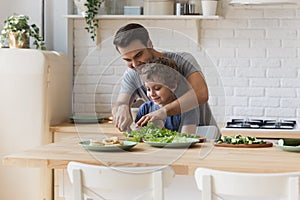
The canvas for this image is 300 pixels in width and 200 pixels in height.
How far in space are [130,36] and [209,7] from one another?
2.04m

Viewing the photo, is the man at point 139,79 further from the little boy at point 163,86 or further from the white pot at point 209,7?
the white pot at point 209,7

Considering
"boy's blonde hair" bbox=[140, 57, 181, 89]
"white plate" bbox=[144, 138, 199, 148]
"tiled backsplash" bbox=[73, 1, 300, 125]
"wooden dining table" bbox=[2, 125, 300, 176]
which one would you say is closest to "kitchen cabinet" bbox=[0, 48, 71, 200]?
"tiled backsplash" bbox=[73, 1, 300, 125]

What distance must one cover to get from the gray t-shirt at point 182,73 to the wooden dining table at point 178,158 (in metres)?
0.20

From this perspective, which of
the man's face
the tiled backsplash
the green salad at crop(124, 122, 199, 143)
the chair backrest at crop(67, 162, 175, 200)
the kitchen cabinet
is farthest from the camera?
the tiled backsplash

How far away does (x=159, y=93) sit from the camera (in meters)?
3.14

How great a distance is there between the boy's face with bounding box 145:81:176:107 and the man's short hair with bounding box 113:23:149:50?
199 millimetres

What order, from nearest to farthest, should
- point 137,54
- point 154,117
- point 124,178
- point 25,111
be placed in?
point 124,178 < point 137,54 < point 154,117 < point 25,111

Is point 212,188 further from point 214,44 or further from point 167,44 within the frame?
point 214,44

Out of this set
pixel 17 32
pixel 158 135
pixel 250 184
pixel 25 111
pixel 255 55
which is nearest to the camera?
pixel 250 184

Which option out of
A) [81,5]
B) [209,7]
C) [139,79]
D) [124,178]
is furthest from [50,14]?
[124,178]

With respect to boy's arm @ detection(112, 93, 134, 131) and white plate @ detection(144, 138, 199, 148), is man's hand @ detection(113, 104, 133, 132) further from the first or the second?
white plate @ detection(144, 138, 199, 148)

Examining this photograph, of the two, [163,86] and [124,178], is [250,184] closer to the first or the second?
[124,178]

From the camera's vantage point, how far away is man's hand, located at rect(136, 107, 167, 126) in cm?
321

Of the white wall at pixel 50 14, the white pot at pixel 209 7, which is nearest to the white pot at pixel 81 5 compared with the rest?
the white wall at pixel 50 14
